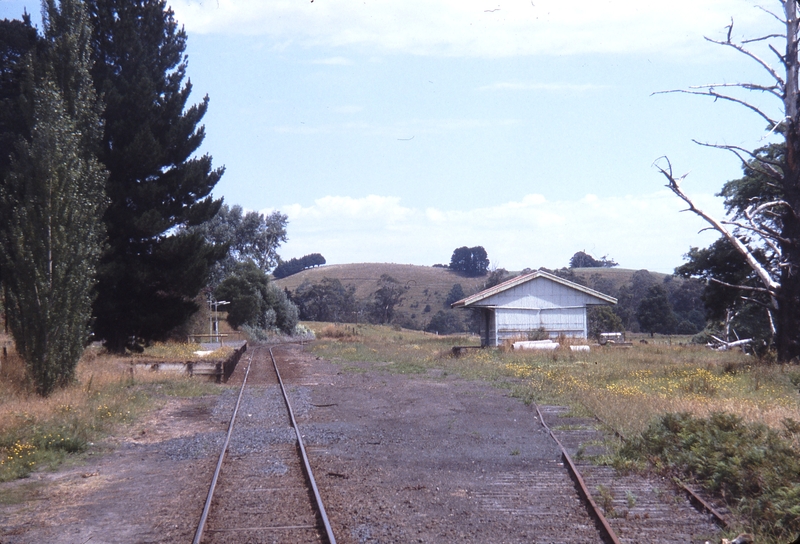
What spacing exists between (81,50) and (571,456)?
17950 mm

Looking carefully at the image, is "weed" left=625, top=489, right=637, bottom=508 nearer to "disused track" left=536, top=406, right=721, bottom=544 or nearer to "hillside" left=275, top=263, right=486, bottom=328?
"disused track" left=536, top=406, right=721, bottom=544

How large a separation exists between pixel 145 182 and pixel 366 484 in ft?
72.9

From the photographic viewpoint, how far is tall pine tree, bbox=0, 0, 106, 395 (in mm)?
15102

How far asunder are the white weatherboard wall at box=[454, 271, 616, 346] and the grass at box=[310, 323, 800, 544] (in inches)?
321

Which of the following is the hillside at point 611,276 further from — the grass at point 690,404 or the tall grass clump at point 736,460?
the tall grass clump at point 736,460

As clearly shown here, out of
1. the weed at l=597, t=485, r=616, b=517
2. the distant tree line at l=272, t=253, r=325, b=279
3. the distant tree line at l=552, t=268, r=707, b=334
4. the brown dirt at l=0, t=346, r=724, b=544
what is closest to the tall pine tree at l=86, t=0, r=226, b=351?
the brown dirt at l=0, t=346, r=724, b=544

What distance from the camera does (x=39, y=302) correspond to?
15086 millimetres

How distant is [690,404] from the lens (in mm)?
12164

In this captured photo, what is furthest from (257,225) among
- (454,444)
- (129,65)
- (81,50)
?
(454,444)

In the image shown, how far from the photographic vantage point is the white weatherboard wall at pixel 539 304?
38219 millimetres

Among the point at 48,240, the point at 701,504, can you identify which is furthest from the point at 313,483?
the point at 48,240

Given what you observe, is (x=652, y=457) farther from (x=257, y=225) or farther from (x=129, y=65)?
(x=257, y=225)

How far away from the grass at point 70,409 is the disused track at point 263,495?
95.5 inches

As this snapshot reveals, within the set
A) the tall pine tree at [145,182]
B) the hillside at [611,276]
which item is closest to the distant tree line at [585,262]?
the hillside at [611,276]
